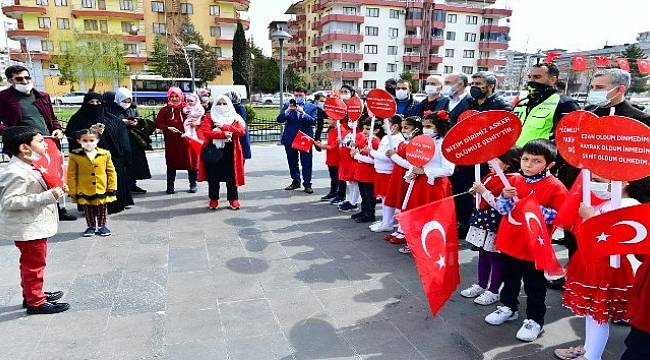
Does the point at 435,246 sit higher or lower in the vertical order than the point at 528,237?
lower

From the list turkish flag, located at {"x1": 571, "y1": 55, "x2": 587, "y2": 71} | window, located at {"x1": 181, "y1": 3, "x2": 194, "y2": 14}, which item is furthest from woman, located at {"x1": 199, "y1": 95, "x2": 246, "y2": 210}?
window, located at {"x1": 181, "y1": 3, "x2": 194, "y2": 14}

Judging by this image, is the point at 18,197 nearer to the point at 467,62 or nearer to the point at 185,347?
the point at 185,347

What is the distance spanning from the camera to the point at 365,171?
555 cm

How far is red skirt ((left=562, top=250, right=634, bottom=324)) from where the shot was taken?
2383mm

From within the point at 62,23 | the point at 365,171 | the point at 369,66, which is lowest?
the point at 365,171

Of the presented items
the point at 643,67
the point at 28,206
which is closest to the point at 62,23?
→ the point at 28,206

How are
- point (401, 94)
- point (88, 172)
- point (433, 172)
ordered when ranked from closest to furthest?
point (433, 172) < point (88, 172) < point (401, 94)

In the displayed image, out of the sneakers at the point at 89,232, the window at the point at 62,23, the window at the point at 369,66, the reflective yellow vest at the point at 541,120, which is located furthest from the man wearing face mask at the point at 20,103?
the window at the point at 369,66

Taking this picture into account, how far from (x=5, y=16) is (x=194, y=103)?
5002cm

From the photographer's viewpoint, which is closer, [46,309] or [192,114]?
[46,309]

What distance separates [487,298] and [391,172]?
6.85 ft

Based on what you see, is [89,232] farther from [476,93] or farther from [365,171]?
[476,93]

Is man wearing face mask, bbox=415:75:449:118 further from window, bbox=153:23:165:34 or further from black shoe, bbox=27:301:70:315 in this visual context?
window, bbox=153:23:165:34

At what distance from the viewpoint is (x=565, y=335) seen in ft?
10.1
